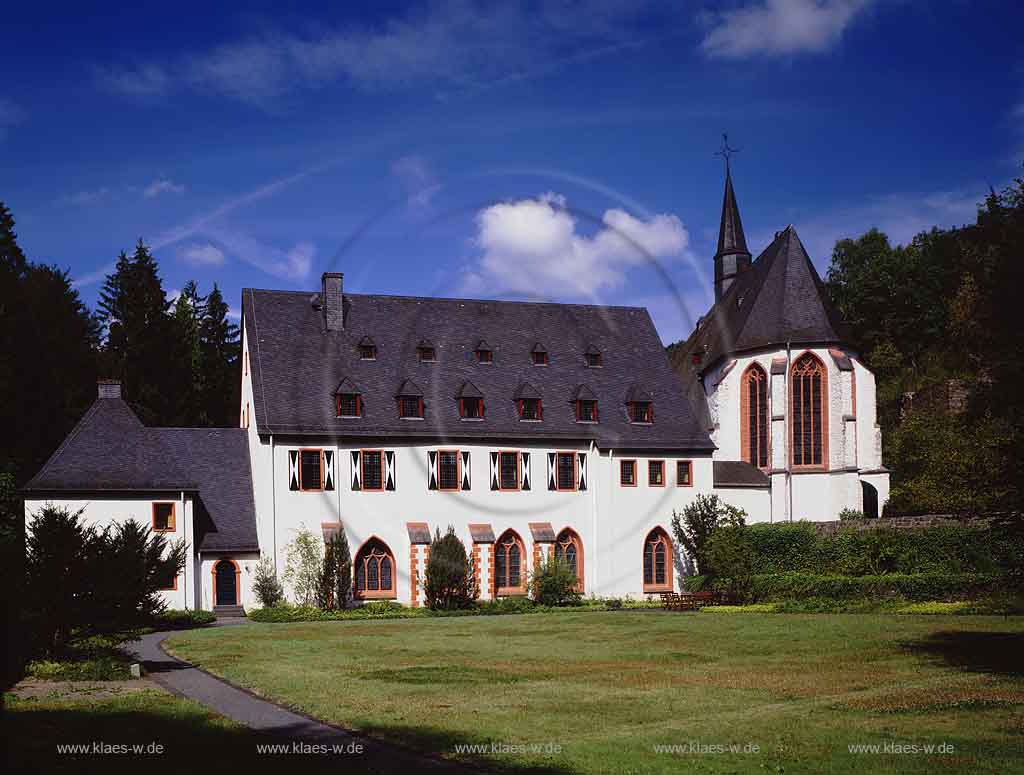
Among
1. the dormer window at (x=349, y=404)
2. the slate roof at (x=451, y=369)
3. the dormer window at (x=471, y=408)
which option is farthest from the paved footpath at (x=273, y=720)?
the dormer window at (x=471, y=408)

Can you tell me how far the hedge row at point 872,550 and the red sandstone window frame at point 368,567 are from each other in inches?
554

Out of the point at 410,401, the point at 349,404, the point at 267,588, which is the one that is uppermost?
the point at 410,401

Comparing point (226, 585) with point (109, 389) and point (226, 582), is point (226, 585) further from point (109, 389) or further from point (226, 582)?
point (109, 389)

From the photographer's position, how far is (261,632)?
108 feet

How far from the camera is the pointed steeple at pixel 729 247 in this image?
7062 centimetres

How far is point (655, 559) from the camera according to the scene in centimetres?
4750

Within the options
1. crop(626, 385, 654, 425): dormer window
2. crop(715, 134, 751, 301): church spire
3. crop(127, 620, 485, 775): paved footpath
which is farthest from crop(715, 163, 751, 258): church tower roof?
crop(127, 620, 485, 775): paved footpath

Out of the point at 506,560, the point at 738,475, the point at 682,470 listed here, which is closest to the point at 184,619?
the point at 506,560

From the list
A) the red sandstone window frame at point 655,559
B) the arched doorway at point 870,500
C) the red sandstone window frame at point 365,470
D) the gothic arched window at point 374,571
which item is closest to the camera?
the gothic arched window at point 374,571

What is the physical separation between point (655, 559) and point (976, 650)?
25.4 m

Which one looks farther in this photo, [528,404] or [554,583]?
[528,404]

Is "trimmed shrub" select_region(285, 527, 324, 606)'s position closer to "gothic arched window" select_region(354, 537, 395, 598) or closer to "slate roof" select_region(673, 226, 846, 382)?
"gothic arched window" select_region(354, 537, 395, 598)

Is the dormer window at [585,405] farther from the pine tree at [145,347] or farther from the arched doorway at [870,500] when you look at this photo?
the pine tree at [145,347]

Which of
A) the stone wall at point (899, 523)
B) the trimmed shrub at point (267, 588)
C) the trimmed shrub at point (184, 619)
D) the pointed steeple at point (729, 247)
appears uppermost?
the pointed steeple at point (729, 247)
